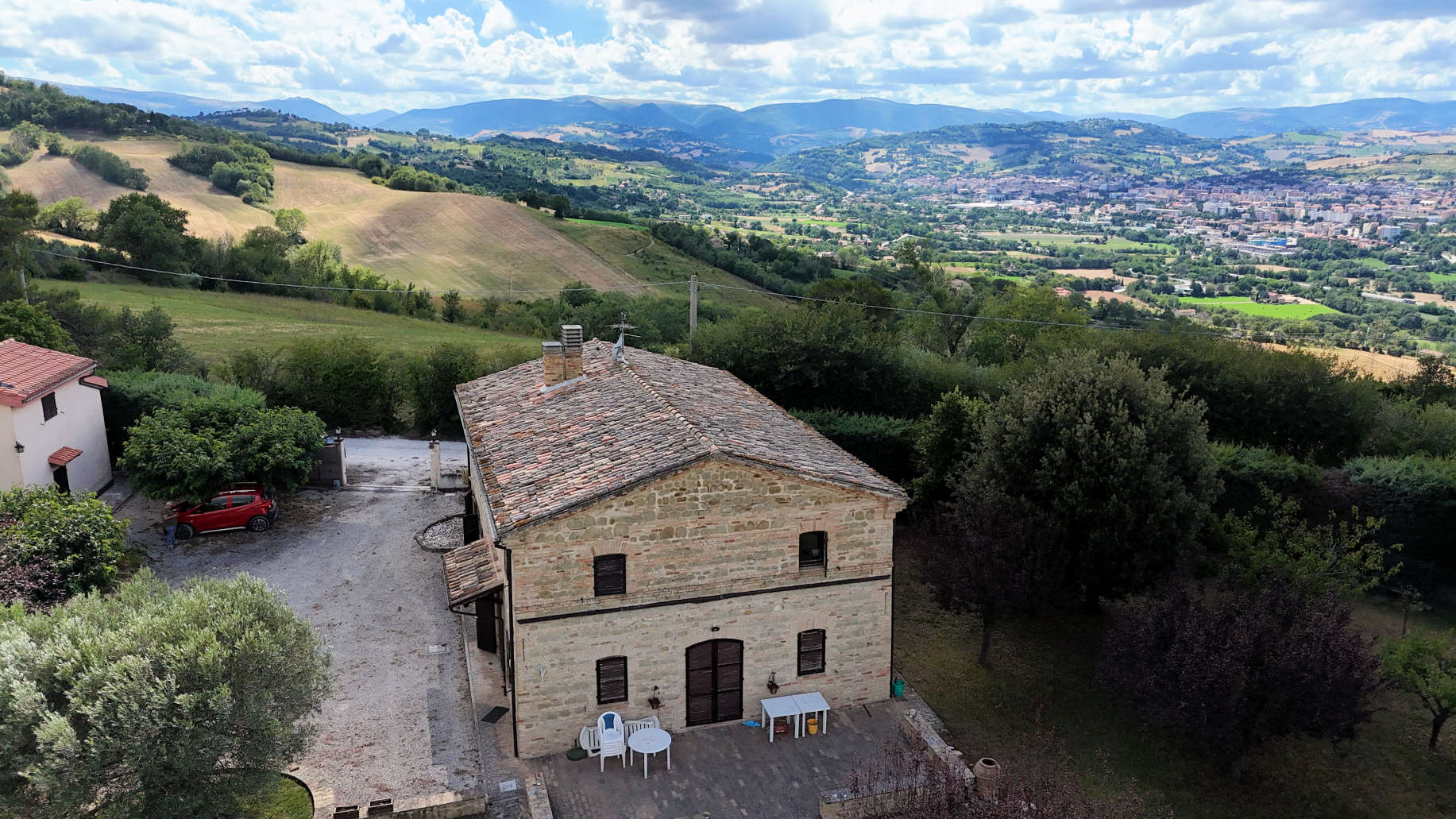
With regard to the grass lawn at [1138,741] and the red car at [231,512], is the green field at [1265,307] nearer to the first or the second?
the grass lawn at [1138,741]

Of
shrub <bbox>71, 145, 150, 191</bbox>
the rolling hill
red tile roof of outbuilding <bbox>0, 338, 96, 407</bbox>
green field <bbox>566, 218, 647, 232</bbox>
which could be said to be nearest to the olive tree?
red tile roof of outbuilding <bbox>0, 338, 96, 407</bbox>

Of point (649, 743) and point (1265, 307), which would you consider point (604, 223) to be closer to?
point (1265, 307)

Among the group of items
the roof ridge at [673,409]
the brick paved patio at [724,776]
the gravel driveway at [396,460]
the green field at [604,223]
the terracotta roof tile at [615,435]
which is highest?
the green field at [604,223]

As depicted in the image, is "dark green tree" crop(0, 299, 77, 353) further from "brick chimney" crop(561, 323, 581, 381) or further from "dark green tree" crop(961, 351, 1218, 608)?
"dark green tree" crop(961, 351, 1218, 608)

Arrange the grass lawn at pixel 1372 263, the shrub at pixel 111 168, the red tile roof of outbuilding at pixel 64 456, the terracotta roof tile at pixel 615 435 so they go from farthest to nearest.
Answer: the grass lawn at pixel 1372 263 < the shrub at pixel 111 168 < the red tile roof of outbuilding at pixel 64 456 < the terracotta roof tile at pixel 615 435

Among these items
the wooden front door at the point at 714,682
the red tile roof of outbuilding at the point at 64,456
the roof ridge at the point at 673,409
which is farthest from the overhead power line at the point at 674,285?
the red tile roof of outbuilding at the point at 64,456

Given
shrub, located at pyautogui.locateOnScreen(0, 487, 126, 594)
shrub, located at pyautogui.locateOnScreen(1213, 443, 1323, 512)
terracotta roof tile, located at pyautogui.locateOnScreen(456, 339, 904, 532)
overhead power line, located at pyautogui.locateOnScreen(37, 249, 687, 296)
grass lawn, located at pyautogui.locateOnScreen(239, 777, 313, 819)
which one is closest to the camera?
grass lawn, located at pyautogui.locateOnScreen(239, 777, 313, 819)
